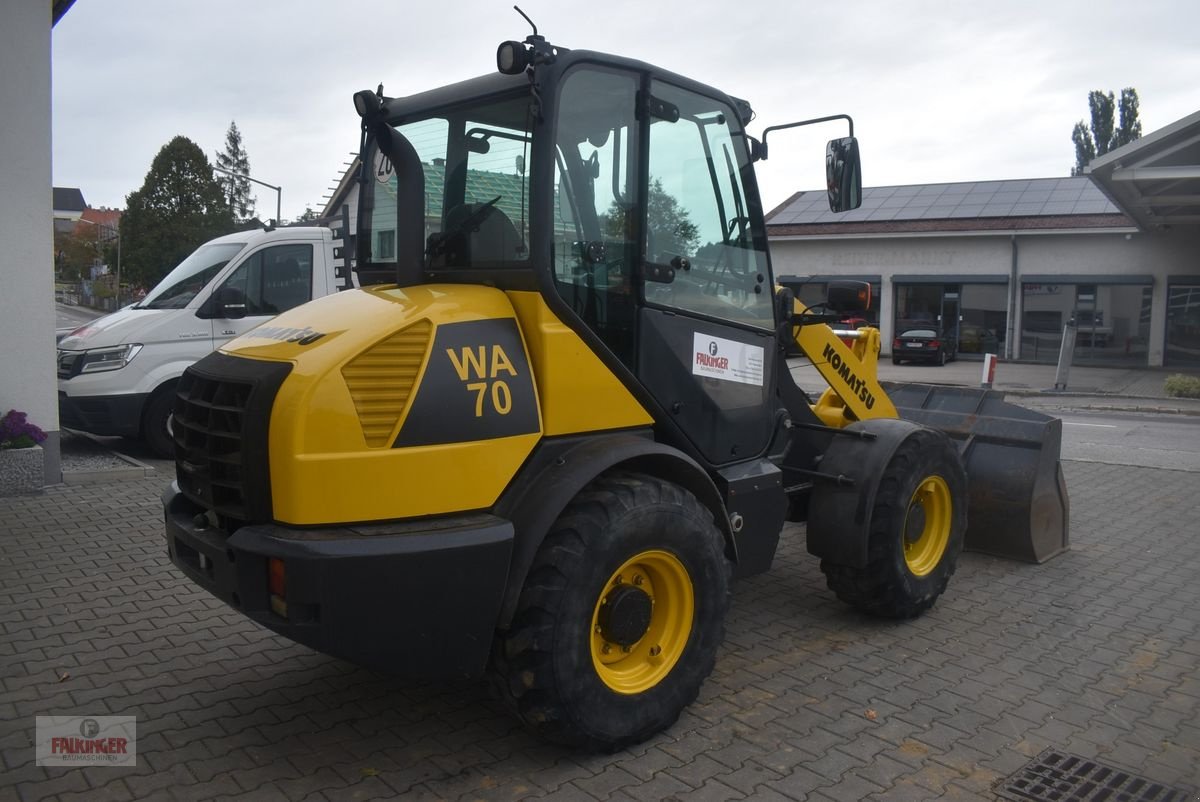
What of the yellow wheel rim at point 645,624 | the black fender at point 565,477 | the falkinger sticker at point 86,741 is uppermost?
the black fender at point 565,477

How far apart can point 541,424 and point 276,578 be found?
112cm

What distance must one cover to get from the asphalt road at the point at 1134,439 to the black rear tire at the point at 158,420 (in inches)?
400

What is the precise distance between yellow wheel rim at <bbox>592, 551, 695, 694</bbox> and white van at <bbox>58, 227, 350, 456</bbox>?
6.77 meters

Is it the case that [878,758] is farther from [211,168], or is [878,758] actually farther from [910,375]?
[211,168]

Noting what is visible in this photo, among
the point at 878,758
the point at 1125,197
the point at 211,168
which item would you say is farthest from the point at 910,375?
the point at 211,168

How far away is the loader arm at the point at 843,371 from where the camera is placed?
5.53 m

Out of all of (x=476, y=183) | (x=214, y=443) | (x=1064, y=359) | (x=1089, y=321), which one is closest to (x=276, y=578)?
(x=214, y=443)

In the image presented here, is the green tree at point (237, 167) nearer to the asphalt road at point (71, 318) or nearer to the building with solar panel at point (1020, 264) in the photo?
the asphalt road at point (71, 318)

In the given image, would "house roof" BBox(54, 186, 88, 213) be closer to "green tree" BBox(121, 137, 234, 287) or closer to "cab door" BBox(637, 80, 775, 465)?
"green tree" BBox(121, 137, 234, 287)

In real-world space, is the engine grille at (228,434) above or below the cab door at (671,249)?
below

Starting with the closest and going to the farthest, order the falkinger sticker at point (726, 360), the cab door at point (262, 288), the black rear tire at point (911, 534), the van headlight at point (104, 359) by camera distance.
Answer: the falkinger sticker at point (726, 360)
the black rear tire at point (911, 534)
the van headlight at point (104, 359)
the cab door at point (262, 288)

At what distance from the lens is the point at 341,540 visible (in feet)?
10.6

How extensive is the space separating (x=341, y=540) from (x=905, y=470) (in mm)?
3244

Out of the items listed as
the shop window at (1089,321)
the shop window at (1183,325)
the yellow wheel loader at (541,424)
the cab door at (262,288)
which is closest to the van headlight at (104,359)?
the cab door at (262,288)
